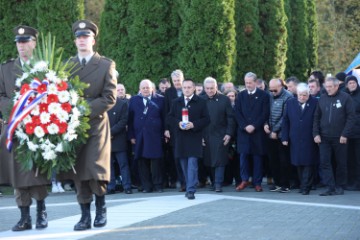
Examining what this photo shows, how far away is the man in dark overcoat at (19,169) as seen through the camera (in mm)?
9469

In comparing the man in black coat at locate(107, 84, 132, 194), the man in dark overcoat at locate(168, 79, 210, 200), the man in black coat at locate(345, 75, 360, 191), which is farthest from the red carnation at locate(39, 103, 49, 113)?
the man in black coat at locate(345, 75, 360, 191)

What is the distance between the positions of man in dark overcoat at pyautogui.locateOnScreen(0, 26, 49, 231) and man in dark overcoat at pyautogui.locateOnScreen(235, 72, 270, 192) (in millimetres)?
6641

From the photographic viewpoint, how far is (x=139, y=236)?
923cm

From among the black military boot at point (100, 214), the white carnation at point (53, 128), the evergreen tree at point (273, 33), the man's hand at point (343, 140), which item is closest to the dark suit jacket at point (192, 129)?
the man's hand at point (343, 140)

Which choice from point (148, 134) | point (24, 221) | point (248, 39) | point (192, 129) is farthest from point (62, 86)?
point (248, 39)

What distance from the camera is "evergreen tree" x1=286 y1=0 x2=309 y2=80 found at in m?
39.2

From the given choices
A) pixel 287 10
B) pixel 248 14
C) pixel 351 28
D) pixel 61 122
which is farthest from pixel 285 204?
pixel 351 28

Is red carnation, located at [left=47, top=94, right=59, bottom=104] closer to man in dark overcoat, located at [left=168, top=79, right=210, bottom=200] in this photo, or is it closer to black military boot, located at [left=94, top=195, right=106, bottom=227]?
black military boot, located at [left=94, top=195, right=106, bottom=227]

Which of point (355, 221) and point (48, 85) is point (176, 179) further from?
point (48, 85)

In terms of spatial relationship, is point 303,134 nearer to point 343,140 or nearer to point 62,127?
point 343,140

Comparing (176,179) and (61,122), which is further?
(176,179)

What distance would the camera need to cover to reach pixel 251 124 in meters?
16.0

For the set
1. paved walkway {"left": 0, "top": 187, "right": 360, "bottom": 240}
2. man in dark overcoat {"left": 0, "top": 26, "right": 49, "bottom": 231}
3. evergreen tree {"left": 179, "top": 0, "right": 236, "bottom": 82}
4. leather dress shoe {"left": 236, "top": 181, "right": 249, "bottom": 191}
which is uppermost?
evergreen tree {"left": 179, "top": 0, "right": 236, "bottom": 82}

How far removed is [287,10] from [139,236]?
30534 mm
